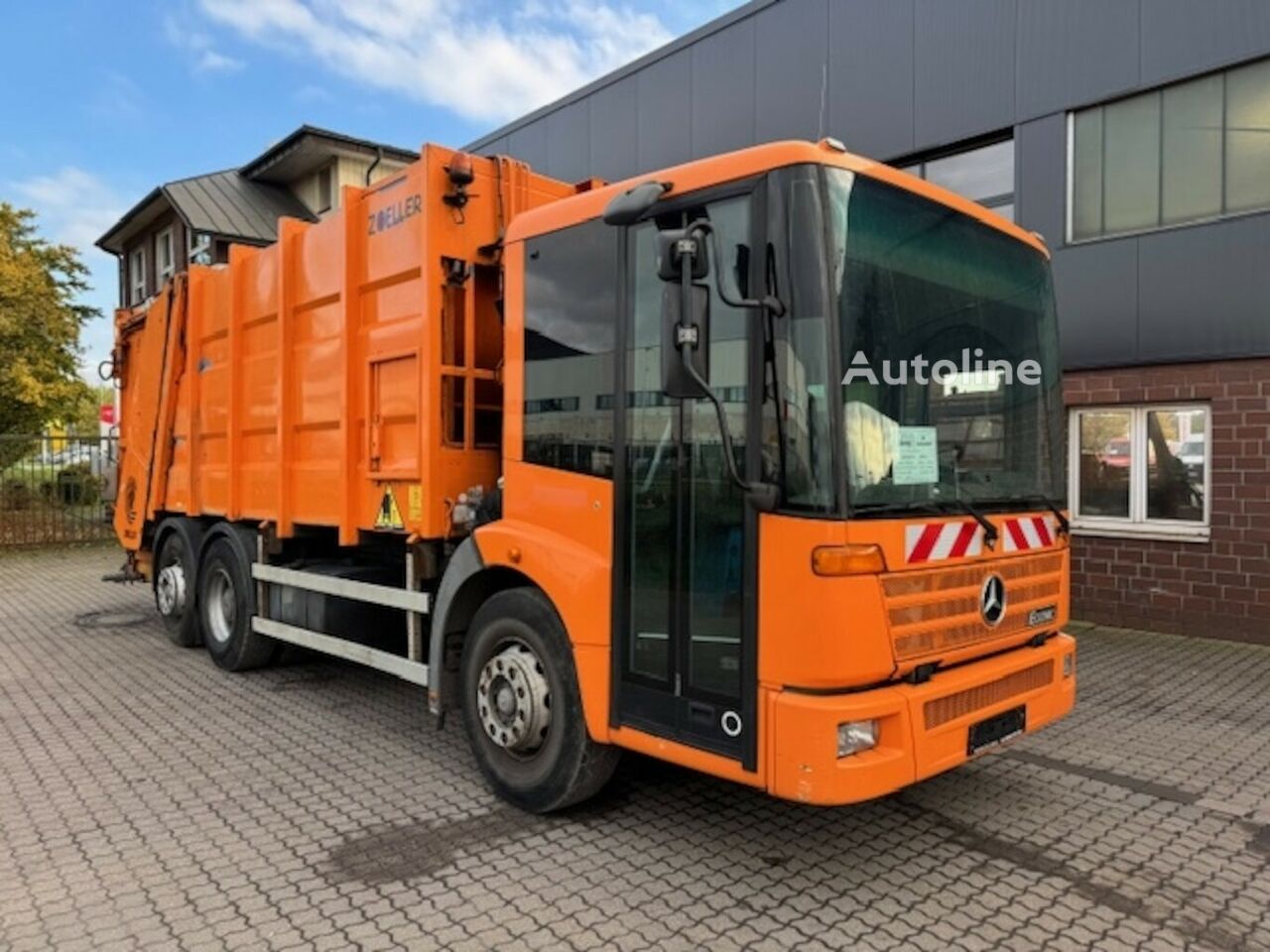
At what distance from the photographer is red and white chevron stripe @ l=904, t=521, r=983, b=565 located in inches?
126

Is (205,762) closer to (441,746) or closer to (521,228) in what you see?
(441,746)

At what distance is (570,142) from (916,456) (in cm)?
1212

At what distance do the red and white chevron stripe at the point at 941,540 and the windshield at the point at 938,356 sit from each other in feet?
0.31

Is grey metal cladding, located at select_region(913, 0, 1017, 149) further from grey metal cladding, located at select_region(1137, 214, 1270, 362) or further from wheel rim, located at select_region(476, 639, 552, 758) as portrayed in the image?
wheel rim, located at select_region(476, 639, 552, 758)

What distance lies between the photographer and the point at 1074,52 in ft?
28.3

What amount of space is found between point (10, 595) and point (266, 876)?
32.2ft

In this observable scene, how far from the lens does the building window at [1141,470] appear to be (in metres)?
8.15

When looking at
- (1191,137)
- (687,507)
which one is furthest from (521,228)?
(1191,137)

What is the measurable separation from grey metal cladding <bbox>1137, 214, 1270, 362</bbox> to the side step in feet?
23.1

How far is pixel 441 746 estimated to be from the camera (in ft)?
16.9

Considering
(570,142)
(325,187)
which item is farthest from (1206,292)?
(325,187)

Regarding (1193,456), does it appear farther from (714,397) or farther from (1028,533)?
(714,397)

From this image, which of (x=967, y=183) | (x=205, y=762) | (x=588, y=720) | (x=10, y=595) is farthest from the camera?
(x=10, y=595)

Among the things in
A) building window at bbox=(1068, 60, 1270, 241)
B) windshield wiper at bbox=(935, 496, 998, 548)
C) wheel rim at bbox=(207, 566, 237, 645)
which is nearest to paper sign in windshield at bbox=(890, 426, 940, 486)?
windshield wiper at bbox=(935, 496, 998, 548)
